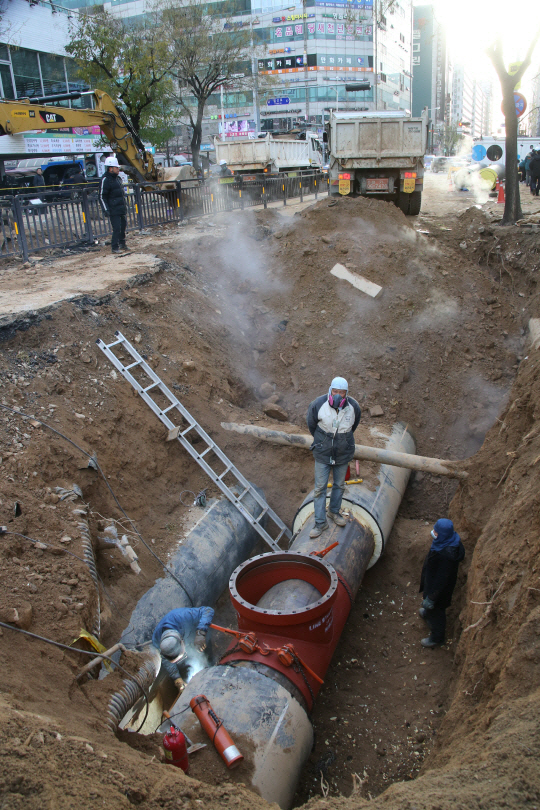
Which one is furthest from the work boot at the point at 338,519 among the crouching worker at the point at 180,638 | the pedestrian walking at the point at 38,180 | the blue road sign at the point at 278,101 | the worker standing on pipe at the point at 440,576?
the blue road sign at the point at 278,101

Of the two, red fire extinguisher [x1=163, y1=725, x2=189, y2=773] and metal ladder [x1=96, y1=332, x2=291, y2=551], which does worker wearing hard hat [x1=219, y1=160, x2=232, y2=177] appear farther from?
red fire extinguisher [x1=163, y1=725, x2=189, y2=773]

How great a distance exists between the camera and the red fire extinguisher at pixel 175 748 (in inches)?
145

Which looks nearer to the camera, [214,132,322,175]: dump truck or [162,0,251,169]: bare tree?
→ [214,132,322,175]: dump truck

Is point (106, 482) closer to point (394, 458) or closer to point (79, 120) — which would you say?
point (394, 458)

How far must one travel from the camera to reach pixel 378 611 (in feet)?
22.2

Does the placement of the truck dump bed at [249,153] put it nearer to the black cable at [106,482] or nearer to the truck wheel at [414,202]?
the truck wheel at [414,202]

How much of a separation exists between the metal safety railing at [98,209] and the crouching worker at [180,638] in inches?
344

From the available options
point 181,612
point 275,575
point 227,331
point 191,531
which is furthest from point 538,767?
point 227,331

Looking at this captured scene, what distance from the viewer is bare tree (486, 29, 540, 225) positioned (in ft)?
45.6

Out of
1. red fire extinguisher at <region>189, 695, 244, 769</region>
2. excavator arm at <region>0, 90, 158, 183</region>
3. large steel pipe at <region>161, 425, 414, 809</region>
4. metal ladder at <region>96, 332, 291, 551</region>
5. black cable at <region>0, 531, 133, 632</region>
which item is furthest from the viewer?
excavator arm at <region>0, 90, 158, 183</region>

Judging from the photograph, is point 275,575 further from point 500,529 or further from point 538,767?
point 538,767

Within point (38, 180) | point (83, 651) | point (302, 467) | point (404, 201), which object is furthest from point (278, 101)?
point (83, 651)

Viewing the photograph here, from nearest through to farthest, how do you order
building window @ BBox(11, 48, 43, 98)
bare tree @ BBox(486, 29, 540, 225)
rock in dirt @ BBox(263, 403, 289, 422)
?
rock in dirt @ BBox(263, 403, 289, 422) → bare tree @ BBox(486, 29, 540, 225) → building window @ BBox(11, 48, 43, 98)

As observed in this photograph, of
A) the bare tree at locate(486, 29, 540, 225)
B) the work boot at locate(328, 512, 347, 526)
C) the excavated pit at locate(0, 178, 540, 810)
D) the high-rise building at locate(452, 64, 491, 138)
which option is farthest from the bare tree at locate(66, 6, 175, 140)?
the high-rise building at locate(452, 64, 491, 138)
